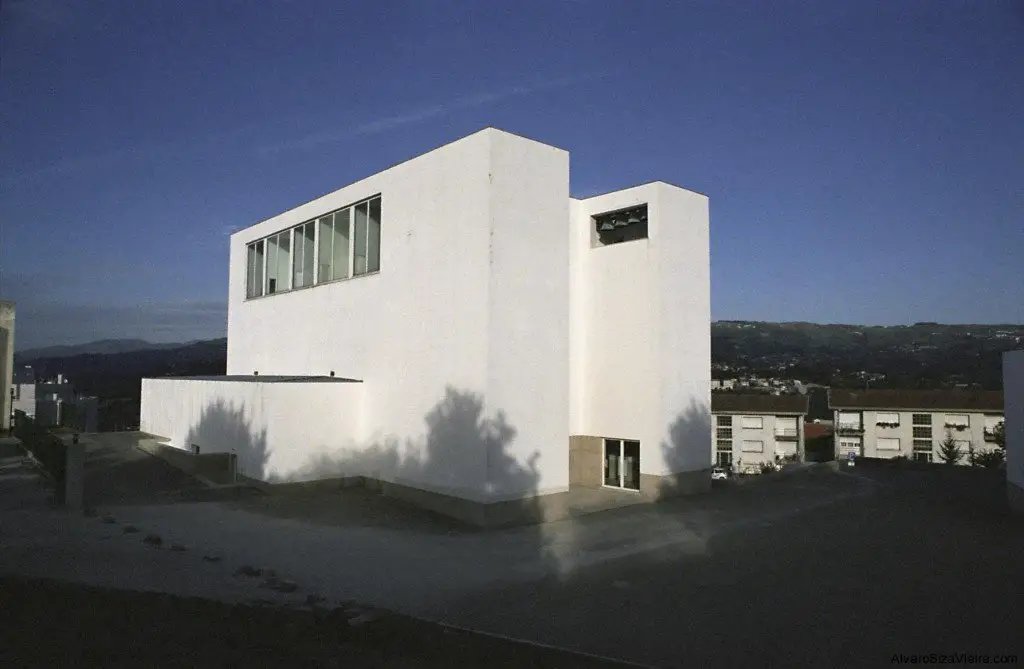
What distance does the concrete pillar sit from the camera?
1288 cm

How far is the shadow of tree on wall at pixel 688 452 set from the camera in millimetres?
15938

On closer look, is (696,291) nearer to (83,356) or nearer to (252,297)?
(252,297)

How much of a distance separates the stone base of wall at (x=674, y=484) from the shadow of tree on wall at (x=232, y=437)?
875 cm

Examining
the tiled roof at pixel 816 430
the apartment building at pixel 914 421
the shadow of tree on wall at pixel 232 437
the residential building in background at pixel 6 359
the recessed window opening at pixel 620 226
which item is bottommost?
the tiled roof at pixel 816 430

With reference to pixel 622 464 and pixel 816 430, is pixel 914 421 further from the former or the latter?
pixel 622 464

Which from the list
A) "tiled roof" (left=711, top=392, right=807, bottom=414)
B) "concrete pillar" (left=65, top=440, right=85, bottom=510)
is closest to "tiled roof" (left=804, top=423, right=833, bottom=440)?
"tiled roof" (left=711, top=392, right=807, bottom=414)

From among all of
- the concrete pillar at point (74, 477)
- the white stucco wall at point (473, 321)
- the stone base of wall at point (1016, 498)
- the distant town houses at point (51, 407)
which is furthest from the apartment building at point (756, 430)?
the concrete pillar at point (74, 477)

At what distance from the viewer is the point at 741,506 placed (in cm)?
1531

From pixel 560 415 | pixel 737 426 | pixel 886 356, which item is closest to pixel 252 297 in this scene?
pixel 560 415

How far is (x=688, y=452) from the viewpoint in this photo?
16.4 meters

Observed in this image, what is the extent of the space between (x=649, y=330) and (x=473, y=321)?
4.86 m

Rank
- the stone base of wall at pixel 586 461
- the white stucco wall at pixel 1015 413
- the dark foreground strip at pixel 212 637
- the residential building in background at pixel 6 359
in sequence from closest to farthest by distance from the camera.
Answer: the dark foreground strip at pixel 212 637 < the white stucco wall at pixel 1015 413 < the stone base of wall at pixel 586 461 < the residential building in background at pixel 6 359

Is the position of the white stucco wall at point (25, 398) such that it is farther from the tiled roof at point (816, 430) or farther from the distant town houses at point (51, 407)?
the tiled roof at point (816, 430)

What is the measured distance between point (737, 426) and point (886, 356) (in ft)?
165
